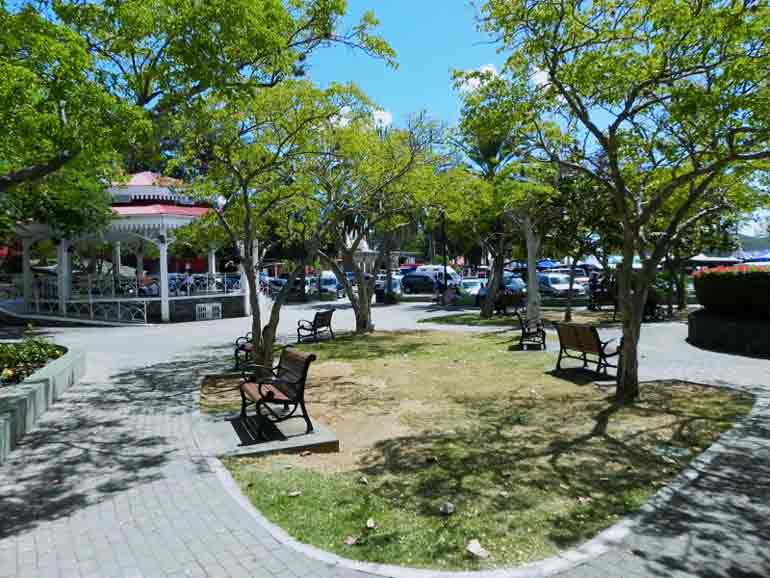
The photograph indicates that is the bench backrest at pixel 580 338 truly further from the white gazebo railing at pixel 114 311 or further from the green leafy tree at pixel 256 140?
the white gazebo railing at pixel 114 311

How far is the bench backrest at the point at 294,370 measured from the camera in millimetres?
6578

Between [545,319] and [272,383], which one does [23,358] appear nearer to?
[272,383]

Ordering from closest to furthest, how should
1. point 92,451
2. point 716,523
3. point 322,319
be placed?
1. point 716,523
2. point 92,451
3. point 322,319

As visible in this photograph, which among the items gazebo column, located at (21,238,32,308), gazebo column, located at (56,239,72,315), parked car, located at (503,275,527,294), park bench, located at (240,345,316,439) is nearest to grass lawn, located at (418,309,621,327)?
parked car, located at (503,275,527,294)

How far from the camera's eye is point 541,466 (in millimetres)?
5570

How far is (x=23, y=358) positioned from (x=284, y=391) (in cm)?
499

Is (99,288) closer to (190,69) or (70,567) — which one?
(190,69)

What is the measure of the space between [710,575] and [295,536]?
105 inches

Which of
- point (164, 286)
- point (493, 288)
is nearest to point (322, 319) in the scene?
point (493, 288)

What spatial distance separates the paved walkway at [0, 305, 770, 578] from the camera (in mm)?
3732

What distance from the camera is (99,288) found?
24.6m

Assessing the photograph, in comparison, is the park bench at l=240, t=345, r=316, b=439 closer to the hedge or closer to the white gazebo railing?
the hedge

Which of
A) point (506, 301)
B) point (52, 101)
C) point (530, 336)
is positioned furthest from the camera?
point (506, 301)

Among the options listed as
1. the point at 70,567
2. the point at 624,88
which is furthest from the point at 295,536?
the point at 624,88
